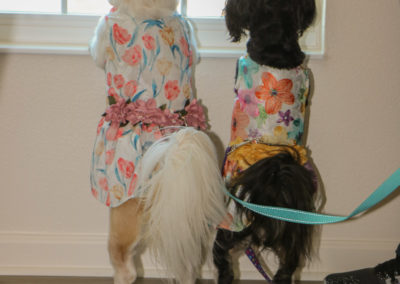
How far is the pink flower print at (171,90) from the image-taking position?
1482 millimetres

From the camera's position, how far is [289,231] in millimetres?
1346

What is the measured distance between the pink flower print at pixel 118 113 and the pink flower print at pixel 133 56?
0.12 m

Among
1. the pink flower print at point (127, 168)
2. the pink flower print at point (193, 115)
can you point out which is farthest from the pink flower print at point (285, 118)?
the pink flower print at point (127, 168)

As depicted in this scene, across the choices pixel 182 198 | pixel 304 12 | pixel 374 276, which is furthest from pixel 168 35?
pixel 374 276

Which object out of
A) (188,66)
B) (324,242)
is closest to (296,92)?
(188,66)

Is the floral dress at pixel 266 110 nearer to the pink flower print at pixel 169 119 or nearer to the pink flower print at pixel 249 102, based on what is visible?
the pink flower print at pixel 249 102

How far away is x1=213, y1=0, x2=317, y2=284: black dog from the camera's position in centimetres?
131

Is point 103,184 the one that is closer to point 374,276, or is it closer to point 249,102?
point 249,102

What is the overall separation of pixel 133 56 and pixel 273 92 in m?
0.43

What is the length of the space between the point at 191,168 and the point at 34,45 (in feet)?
3.33

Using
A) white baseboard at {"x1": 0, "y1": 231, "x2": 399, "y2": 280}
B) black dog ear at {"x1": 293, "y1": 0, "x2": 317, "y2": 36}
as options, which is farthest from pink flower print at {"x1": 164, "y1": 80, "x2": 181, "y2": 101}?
white baseboard at {"x1": 0, "y1": 231, "x2": 399, "y2": 280}

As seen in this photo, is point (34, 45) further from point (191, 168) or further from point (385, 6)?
point (385, 6)

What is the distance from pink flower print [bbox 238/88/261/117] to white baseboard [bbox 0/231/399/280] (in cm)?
75

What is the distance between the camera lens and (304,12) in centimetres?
144
